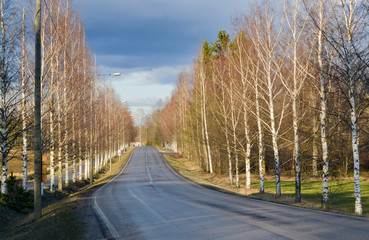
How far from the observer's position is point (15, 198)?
53.7 ft

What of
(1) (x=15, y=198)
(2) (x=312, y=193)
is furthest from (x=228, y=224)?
(2) (x=312, y=193)

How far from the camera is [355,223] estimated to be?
912cm

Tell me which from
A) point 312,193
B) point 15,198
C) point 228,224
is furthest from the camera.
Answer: point 312,193

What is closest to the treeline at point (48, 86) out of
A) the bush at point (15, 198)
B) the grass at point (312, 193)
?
the bush at point (15, 198)

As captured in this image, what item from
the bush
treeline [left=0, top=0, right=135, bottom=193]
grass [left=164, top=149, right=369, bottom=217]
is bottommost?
grass [left=164, top=149, right=369, bottom=217]

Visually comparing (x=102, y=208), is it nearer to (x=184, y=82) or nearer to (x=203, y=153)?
(x=203, y=153)

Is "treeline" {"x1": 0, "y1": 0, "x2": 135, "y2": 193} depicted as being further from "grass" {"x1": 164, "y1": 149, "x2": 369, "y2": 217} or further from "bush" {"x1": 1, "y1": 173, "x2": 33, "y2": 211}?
"grass" {"x1": 164, "y1": 149, "x2": 369, "y2": 217}

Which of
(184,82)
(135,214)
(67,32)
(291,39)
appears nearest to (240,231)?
(135,214)

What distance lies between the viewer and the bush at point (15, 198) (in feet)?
50.9

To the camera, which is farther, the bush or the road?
the bush

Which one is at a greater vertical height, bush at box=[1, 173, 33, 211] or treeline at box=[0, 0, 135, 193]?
treeline at box=[0, 0, 135, 193]

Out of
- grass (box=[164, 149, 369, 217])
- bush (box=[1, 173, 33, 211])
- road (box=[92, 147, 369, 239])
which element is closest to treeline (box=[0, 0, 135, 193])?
bush (box=[1, 173, 33, 211])

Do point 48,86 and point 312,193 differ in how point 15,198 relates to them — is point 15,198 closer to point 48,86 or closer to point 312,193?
point 48,86

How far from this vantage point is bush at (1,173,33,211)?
15.5 metres
